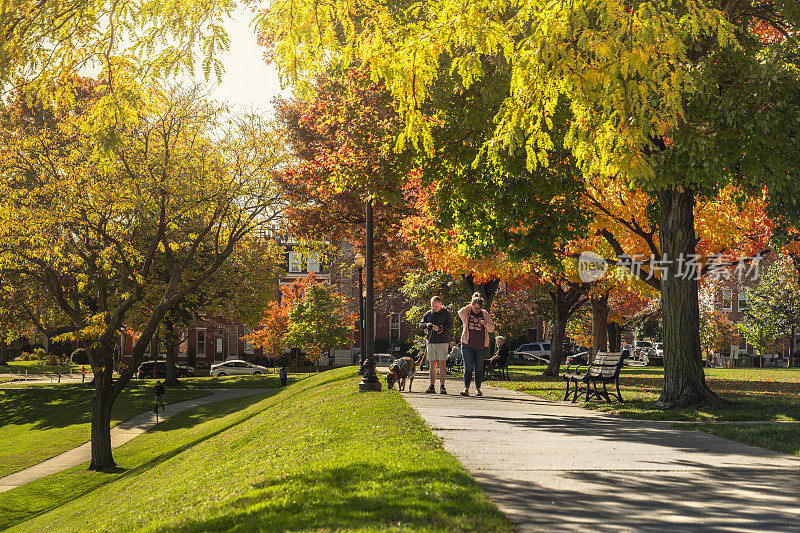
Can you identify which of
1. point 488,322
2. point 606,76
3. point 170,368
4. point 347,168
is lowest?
point 170,368

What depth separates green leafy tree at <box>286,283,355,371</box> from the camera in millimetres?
46250

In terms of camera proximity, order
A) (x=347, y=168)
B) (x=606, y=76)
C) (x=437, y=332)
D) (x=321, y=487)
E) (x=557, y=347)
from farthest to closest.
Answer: (x=557, y=347) → (x=347, y=168) → (x=437, y=332) → (x=606, y=76) → (x=321, y=487)

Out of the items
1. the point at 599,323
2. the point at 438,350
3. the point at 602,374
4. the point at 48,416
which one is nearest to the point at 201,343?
the point at 48,416

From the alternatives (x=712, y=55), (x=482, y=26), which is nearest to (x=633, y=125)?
(x=482, y=26)

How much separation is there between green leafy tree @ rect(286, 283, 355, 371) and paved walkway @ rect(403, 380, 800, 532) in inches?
1406

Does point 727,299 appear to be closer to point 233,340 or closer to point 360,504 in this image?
point 233,340

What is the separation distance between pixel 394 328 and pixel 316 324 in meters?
25.1

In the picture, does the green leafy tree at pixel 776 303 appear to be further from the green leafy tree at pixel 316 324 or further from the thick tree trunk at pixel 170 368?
the thick tree trunk at pixel 170 368

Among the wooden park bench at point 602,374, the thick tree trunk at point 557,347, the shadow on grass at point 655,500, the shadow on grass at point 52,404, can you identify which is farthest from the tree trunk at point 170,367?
the shadow on grass at point 655,500

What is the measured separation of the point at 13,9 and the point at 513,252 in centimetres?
1168

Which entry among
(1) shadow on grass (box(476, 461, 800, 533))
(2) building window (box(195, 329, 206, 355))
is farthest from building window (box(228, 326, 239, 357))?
(1) shadow on grass (box(476, 461, 800, 533))

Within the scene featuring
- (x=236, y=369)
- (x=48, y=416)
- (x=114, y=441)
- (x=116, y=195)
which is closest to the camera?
(x=116, y=195)

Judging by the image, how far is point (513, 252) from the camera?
17.2 metres

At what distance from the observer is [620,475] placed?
6531 millimetres
